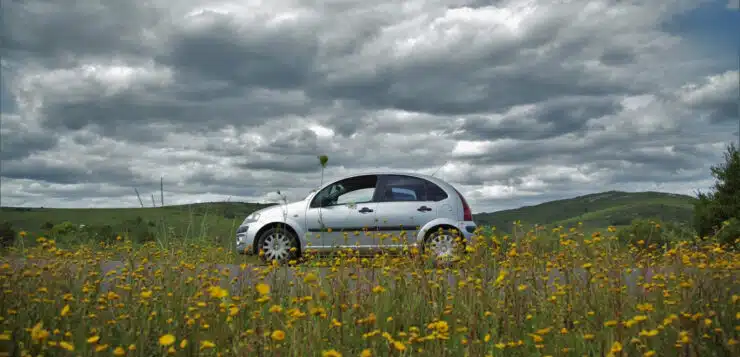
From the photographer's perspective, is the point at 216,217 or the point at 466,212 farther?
the point at 466,212

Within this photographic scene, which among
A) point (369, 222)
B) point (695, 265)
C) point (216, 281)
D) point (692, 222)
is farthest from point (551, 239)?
point (692, 222)

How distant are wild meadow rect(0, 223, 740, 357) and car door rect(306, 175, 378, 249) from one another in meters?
4.89

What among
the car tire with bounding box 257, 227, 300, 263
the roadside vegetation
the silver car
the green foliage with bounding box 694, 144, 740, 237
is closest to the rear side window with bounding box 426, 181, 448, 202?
the silver car

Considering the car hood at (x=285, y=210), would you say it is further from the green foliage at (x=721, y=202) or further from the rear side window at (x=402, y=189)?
the green foliage at (x=721, y=202)

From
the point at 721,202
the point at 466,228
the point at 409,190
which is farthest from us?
the point at 721,202

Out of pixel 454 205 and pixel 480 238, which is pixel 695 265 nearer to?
pixel 480 238

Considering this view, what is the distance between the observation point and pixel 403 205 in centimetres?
1138

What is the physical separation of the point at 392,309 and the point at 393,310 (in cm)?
4

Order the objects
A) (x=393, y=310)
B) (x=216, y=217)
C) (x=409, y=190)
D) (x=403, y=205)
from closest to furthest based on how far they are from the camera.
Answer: (x=393, y=310), (x=216, y=217), (x=403, y=205), (x=409, y=190)

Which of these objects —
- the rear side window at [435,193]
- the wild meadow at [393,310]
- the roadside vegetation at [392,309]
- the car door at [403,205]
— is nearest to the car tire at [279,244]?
the car door at [403,205]

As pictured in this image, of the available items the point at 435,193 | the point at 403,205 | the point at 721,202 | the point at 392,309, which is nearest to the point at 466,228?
the point at 435,193

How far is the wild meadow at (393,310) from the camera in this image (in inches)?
154

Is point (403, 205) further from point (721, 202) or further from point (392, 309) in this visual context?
point (721, 202)

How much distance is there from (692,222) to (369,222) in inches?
440
